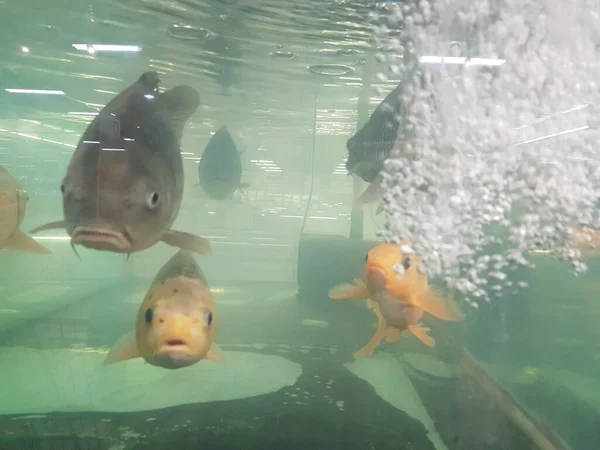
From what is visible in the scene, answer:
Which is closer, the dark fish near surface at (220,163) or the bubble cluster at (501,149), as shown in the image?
the bubble cluster at (501,149)

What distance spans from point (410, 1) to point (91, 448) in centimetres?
453

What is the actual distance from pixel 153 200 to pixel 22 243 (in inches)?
58.0

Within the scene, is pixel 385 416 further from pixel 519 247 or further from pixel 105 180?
pixel 105 180

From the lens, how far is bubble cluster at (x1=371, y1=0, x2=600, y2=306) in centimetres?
319

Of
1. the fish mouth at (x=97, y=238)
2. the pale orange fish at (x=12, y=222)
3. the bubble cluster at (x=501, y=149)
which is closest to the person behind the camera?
the fish mouth at (x=97, y=238)

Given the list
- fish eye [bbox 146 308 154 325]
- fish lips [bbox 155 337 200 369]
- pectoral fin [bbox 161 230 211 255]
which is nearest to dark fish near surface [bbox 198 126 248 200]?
pectoral fin [bbox 161 230 211 255]

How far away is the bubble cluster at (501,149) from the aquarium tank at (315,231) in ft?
0.05

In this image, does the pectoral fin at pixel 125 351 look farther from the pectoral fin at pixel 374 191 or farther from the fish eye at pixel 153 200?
the pectoral fin at pixel 374 191

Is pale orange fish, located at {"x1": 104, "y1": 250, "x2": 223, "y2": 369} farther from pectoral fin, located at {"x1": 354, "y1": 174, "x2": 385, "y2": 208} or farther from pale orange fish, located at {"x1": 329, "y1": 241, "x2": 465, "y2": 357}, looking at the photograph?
pectoral fin, located at {"x1": 354, "y1": 174, "x2": 385, "y2": 208}

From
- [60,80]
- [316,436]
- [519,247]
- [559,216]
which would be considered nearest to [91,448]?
[316,436]

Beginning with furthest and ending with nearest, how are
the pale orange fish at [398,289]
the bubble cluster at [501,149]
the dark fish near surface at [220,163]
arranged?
the dark fish near surface at [220,163] → the bubble cluster at [501,149] → the pale orange fish at [398,289]

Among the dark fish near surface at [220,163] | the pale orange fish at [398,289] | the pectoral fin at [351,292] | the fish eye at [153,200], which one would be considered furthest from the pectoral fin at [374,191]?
the dark fish near surface at [220,163]

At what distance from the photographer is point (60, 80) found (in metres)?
7.30

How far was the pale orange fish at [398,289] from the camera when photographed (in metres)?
2.69
